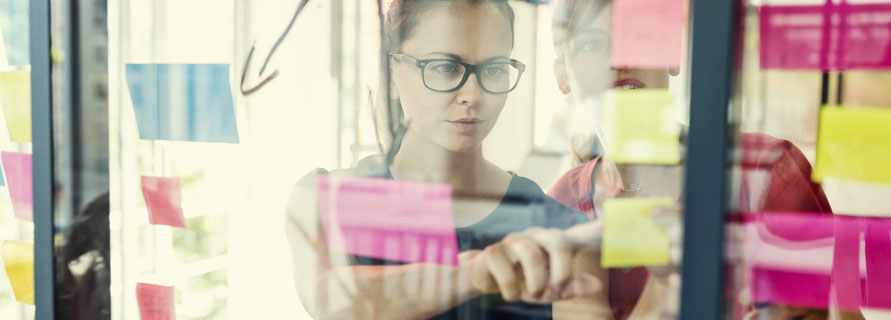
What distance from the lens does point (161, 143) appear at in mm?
1717

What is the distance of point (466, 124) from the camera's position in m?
1.45

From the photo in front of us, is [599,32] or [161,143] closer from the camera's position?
[599,32]

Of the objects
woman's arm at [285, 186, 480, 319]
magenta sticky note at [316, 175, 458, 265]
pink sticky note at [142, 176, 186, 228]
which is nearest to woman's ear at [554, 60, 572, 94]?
magenta sticky note at [316, 175, 458, 265]

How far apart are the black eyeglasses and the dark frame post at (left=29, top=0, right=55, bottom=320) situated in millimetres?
917

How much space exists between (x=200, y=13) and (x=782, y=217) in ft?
4.23

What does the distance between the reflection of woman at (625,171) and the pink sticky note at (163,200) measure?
0.93 m

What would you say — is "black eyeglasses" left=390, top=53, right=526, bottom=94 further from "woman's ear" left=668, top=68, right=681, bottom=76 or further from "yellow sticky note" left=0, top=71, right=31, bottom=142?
"yellow sticky note" left=0, top=71, right=31, bottom=142

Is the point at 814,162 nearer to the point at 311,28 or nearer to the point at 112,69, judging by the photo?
the point at 311,28

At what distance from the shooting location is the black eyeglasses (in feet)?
4.56

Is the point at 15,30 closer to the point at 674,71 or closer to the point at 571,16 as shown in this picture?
the point at 571,16

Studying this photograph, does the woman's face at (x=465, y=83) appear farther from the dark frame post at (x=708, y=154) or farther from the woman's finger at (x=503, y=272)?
the dark frame post at (x=708, y=154)

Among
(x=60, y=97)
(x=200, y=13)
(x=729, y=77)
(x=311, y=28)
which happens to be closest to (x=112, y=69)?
(x=60, y=97)

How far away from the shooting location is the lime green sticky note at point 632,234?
49.2 inches

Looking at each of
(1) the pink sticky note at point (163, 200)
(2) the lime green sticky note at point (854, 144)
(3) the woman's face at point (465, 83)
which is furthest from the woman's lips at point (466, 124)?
(1) the pink sticky note at point (163, 200)
